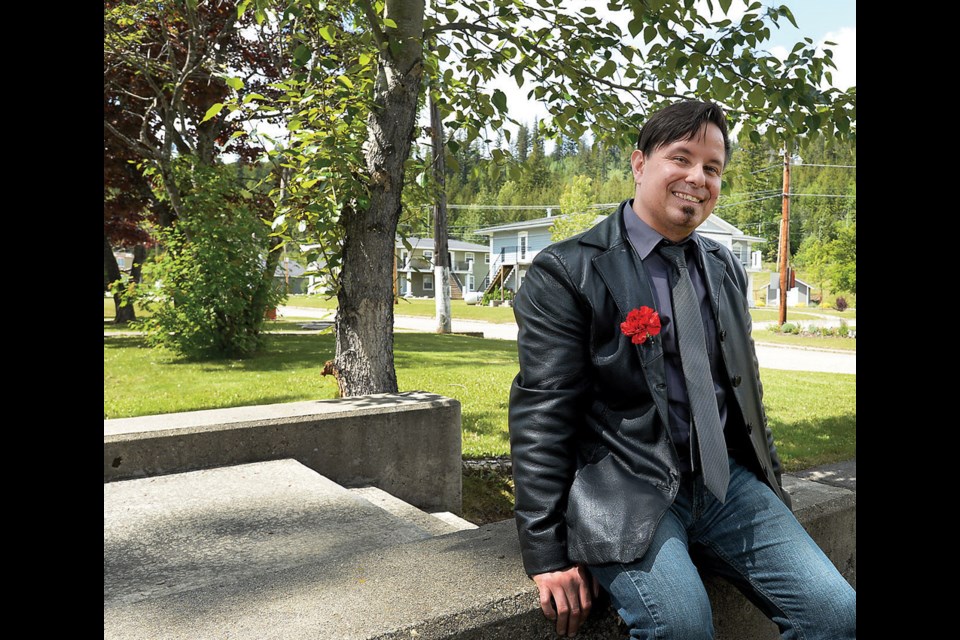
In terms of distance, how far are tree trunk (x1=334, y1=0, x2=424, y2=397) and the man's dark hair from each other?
10.9 feet

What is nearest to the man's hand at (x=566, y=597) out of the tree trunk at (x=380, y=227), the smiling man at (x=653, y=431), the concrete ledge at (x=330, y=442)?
the smiling man at (x=653, y=431)

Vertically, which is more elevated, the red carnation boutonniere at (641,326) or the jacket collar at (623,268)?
the jacket collar at (623,268)

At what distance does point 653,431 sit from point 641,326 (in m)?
0.30

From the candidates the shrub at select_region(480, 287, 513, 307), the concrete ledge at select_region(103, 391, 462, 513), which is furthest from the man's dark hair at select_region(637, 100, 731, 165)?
the shrub at select_region(480, 287, 513, 307)

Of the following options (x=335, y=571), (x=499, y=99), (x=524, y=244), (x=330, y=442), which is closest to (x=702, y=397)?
(x=335, y=571)

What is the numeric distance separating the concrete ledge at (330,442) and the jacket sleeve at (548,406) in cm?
282

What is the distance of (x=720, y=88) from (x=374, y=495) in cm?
348

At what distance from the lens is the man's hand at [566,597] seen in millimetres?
1970

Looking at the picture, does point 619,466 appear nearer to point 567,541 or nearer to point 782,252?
point 567,541

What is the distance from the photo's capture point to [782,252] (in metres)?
26.5

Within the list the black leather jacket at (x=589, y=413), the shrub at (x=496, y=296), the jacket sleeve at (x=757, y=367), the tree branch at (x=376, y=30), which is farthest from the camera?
the shrub at (x=496, y=296)

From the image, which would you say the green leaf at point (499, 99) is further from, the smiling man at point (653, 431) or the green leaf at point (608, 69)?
the smiling man at point (653, 431)
